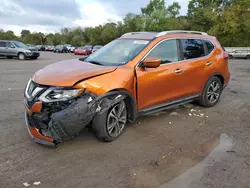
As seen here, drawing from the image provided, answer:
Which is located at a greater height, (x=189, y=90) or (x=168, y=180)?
(x=189, y=90)

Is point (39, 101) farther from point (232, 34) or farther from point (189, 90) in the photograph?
point (232, 34)

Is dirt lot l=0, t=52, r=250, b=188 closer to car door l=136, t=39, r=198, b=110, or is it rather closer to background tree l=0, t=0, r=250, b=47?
car door l=136, t=39, r=198, b=110

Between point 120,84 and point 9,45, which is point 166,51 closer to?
point 120,84

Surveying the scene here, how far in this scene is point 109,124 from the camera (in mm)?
3570

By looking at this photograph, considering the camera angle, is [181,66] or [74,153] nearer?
[74,153]

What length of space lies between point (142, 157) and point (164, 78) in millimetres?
1585

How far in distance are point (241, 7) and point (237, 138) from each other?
114 feet

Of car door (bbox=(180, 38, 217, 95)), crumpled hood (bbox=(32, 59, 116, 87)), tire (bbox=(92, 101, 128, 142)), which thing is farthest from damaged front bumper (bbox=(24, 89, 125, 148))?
car door (bbox=(180, 38, 217, 95))

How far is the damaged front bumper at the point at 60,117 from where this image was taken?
120 inches

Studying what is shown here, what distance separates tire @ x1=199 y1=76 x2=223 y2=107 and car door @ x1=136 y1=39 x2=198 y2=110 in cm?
68

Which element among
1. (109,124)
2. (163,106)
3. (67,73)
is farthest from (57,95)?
(163,106)

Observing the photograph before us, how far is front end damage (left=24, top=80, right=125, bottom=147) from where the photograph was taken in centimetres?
304

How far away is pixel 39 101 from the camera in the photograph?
313 centimetres

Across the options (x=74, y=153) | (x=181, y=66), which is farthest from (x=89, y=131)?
(x=181, y=66)
